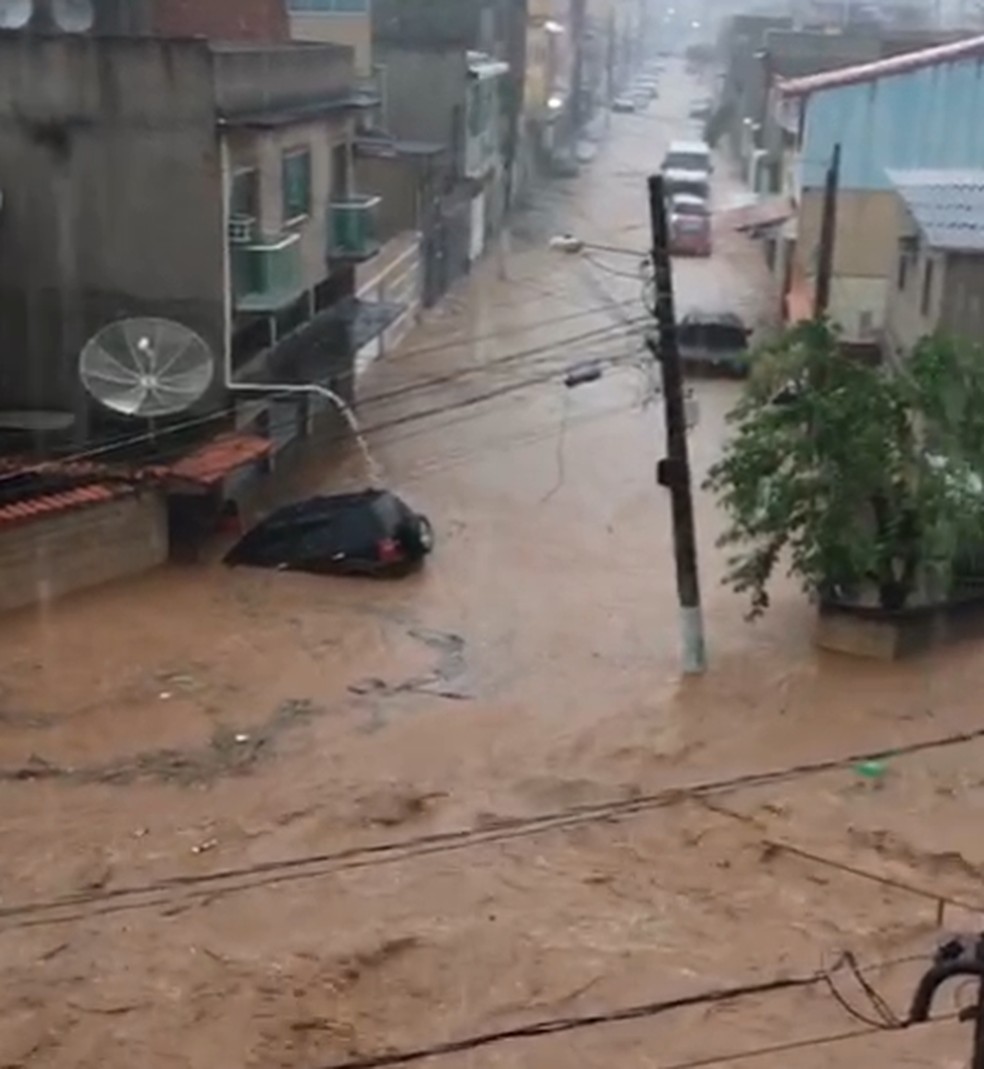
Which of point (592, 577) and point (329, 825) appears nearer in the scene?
point (329, 825)

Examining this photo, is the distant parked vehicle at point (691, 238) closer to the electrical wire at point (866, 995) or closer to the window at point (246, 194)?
the window at point (246, 194)

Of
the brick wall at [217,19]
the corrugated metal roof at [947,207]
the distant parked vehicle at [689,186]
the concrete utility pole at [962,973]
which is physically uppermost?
the brick wall at [217,19]

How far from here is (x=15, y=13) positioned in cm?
2075

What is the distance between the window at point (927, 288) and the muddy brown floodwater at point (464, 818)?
3670mm

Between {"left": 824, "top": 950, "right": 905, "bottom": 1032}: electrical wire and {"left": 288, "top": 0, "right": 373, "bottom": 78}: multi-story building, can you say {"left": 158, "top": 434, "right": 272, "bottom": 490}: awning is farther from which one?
{"left": 288, "top": 0, "right": 373, "bottom": 78}: multi-story building

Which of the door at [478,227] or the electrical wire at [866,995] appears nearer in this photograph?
the electrical wire at [866,995]

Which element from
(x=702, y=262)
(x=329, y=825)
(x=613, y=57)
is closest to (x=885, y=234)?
(x=702, y=262)

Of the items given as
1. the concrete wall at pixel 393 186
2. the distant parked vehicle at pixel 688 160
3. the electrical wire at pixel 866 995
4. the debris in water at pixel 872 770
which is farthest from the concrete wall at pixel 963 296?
the distant parked vehicle at pixel 688 160

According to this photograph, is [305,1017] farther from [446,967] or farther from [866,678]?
[866,678]

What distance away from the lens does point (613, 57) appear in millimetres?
79812

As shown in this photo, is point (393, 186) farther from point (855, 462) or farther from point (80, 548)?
point (855, 462)

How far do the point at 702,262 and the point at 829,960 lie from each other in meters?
29.0

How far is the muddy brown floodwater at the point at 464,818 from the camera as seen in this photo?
935 cm

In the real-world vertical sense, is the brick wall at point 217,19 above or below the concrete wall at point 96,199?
above
